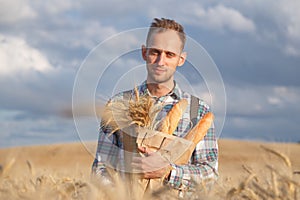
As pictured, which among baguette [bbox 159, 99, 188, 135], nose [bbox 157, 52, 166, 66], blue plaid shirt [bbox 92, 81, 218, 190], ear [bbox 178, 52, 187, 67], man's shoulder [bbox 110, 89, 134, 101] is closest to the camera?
baguette [bbox 159, 99, 188, 135]

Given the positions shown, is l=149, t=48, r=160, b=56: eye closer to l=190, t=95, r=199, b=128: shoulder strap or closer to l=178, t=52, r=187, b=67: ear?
l=178, t=52, r=187, b=67: ear

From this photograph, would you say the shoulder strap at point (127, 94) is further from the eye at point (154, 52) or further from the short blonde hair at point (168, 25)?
the short blonde hair at point (168, 25)

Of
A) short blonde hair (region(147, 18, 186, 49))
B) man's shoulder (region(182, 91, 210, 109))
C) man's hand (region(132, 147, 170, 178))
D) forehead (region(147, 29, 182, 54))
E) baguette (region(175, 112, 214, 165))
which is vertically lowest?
man's hand (region(132, 147, 170, 178))

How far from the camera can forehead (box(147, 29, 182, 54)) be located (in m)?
4.19

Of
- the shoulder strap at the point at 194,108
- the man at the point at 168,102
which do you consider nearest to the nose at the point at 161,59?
the man at the point at 168,102

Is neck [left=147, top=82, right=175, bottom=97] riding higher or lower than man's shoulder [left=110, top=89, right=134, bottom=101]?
higher

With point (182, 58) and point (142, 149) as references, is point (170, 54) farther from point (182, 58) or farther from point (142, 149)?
point (142, 149)

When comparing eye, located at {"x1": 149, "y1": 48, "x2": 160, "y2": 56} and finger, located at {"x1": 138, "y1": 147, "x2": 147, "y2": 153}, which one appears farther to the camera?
eye, located at {"x1": 149, "y1": 48, "x2": 160, "y2": 56}

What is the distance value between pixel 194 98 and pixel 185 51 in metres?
0.36

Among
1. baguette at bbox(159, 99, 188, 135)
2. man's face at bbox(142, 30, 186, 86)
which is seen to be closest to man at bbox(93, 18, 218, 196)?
man's face at bbox(142, 30, 186, 86)

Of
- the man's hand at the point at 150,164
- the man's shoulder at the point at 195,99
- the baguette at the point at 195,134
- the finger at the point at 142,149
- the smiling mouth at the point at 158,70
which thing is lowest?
the man's hand at the point at 150,164

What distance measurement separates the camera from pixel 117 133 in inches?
156

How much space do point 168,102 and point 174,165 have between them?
464 mm

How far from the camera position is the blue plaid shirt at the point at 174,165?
12.9ft
